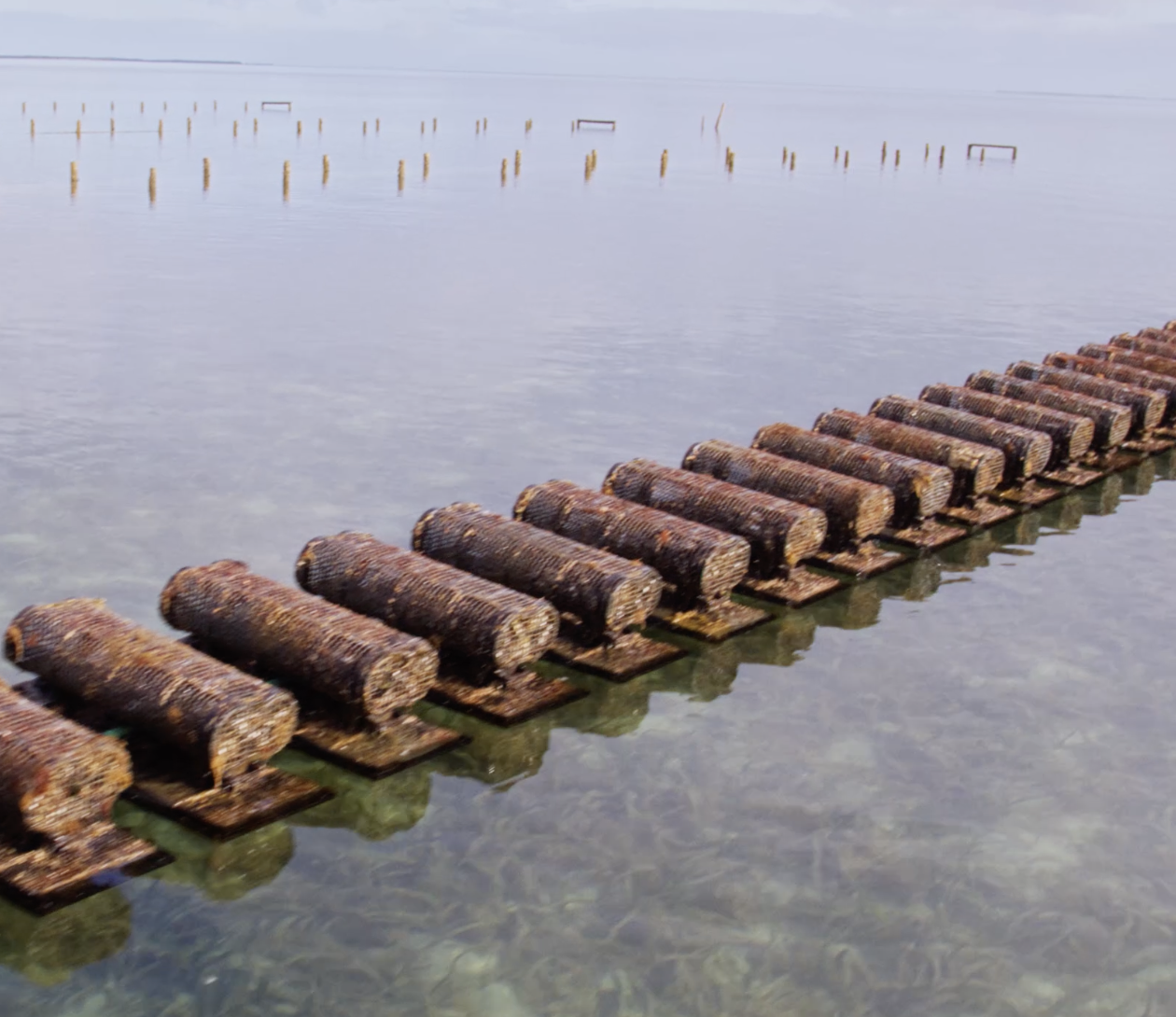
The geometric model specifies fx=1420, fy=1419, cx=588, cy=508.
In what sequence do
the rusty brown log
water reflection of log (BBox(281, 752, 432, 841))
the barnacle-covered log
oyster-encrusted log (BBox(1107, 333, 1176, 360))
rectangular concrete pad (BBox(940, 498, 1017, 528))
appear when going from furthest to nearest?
oyster-encrusted log (BBox(1107, 333, 1176, 360)) → the rusty brown log → the barnacle-covered log → rectangular concrete pad (BBox(940, 498, 1017, 528)) → water reflection of log (BBox(281, 752, 432, 841))

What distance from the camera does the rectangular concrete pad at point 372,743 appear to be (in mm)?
12984

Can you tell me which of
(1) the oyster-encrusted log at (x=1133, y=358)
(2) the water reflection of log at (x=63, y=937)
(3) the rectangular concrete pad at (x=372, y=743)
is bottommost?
(2) the water reflection of log at (x=63, y=937)

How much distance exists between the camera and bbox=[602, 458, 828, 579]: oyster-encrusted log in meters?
17.8

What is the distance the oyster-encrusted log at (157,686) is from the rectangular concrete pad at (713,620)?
5.47m

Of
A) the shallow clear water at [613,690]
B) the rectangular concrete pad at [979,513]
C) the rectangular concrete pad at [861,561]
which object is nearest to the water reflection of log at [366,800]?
the shallow clear water at [613,690]

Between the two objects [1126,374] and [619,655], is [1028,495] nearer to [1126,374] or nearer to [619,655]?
[1126,374]

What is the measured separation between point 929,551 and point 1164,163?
134 metres

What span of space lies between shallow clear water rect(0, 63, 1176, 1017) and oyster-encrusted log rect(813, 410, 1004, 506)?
1.04 meters

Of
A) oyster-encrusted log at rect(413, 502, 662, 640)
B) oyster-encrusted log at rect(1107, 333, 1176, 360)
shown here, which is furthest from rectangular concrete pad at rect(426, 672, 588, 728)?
oyster-encrusted log at rect(1107, 333, 1176, 360)

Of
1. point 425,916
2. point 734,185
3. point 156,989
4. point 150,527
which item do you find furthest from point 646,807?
point 734,185

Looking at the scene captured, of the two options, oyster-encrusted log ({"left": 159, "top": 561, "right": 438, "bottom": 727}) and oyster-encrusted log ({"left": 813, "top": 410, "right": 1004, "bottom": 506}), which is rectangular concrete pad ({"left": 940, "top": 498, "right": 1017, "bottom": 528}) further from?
oyster-encrusted log ({"left": 159, "top": 561, "right": 438, "bottom": 727})

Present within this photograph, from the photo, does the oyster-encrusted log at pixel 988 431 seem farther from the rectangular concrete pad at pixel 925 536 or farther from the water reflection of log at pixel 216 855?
the water reflection of log at pixel 216 855

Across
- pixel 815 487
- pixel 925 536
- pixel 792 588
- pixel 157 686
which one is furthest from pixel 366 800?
pixel 925 536

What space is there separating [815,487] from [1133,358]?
14.5 m
